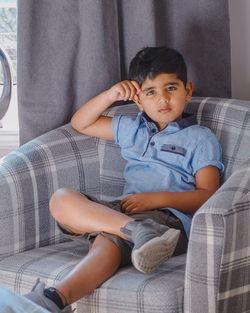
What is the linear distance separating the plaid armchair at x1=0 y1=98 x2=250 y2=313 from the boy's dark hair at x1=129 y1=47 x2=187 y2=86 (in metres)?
0.19

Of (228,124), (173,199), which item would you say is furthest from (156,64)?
(173,199)

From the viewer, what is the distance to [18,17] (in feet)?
6.58

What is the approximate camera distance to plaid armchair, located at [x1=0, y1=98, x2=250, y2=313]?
1.36 metres

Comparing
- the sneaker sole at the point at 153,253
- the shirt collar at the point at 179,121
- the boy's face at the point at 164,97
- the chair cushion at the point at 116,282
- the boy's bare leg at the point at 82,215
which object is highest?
the boy's face at the point at 164,97

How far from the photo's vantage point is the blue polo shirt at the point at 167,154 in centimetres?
180

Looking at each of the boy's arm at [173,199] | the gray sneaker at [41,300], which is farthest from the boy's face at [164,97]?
the gray sneaker at [41,300]

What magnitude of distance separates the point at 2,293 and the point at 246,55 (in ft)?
4.79

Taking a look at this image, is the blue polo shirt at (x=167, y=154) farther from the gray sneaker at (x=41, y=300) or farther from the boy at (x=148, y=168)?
the gray sneaker at (x=41, y=300)

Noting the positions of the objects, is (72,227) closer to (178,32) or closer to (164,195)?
(164,195)

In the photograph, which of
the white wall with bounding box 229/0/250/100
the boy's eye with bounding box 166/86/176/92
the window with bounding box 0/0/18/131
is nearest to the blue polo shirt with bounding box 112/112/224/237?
the boy's eye with bounding box 166/86/176/92

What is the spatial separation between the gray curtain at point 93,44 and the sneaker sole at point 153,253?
2.55 feet

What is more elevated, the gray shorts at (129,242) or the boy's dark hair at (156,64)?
the boy's dark hair at (156,64)

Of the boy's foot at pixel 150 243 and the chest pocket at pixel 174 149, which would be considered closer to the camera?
the boy's foot at pixel 150 243

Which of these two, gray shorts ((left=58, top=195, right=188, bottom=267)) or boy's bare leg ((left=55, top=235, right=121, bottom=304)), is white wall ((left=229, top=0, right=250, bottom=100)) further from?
boy's bare leg ((left=55, top=235, right=121, bottom=304))
